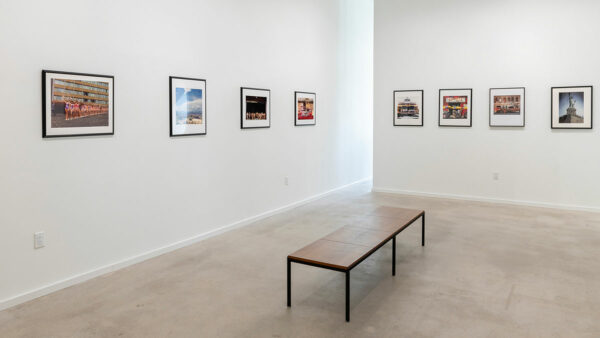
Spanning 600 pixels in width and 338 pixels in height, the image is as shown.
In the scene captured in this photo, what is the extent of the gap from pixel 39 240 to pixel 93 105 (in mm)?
1285

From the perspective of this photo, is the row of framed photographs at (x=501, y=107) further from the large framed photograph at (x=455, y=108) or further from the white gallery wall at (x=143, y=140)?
the white gallery wall at (x=143, y=140)

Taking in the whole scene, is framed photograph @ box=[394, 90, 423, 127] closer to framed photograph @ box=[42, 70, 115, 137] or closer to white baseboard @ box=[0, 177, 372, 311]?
white baseboard @ box=[0, 177, 372, 311]

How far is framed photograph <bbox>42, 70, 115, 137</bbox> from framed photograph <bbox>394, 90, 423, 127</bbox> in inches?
221

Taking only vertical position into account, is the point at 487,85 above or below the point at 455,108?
above

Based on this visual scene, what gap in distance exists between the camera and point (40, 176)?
3732 mm

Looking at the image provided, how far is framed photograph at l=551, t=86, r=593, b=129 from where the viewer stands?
6871mm

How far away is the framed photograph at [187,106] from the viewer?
4953mm

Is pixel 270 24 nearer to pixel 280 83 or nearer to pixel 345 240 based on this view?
pixel 280 83

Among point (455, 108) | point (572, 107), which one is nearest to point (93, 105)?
point (455, 108)

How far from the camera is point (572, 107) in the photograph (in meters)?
6.97

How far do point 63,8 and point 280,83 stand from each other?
348 cm

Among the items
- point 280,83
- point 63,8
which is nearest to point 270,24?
point 280,83

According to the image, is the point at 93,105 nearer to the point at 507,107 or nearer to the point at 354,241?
the point at 354,241

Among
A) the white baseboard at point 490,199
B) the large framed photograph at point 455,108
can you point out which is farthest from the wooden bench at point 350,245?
the large framed photograph at point 455,108
